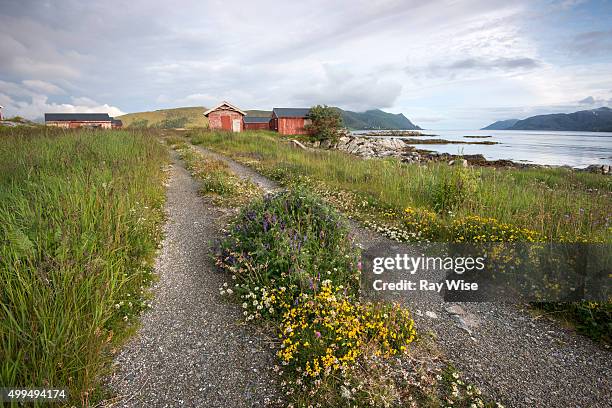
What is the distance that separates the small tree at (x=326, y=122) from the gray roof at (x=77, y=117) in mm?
63610

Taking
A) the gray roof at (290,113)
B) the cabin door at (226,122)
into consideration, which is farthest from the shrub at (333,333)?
the gray roof at (290,113)

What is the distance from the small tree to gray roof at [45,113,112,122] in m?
63.6

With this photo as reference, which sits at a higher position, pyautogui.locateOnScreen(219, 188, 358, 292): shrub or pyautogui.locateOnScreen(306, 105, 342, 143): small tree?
pyautogui.locateOnScreen(306, 105, 342, 143): small tree

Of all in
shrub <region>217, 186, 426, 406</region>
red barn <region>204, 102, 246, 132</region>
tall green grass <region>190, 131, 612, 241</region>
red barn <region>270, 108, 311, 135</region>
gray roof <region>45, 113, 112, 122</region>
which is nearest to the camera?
shrub <region>217, 186, 426, 406</region>

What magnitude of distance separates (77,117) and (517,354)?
100275 mm

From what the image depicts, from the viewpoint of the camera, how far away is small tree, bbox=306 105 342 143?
44719 mm

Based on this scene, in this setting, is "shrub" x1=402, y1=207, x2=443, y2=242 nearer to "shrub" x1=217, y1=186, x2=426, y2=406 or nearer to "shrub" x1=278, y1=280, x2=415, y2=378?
"shrub" x1=217, y1=186, x2=426, y2=406

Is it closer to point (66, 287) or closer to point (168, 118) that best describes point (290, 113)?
point (66, 287)

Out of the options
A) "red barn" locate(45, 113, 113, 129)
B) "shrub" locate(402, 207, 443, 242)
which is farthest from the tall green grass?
"red barn" locate(45, 113, 113, 129)

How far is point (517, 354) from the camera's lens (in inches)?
133

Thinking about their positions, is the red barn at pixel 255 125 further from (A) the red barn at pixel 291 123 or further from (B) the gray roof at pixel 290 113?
(A) the red barn at pixel 291 123

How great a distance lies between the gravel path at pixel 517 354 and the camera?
2.85m

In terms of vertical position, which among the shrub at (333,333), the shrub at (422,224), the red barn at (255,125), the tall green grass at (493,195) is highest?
the red barn at (255,125)

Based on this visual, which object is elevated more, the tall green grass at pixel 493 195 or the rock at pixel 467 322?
the tall green grass at pixel 493 195
